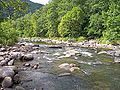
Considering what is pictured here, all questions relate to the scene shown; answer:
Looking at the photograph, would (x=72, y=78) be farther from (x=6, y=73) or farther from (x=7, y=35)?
(x=7, y=35)

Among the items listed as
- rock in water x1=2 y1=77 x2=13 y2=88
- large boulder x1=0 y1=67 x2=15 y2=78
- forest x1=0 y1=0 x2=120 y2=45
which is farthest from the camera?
forest x1=0 y1=0 x2=120 y2=45

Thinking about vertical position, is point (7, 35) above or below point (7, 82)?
above

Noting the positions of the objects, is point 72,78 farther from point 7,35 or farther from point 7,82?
point 7,35

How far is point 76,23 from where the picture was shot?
64250mm

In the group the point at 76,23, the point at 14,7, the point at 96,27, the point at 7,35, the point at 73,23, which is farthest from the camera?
the point at 73,23

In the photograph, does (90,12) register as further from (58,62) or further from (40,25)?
(58,62)

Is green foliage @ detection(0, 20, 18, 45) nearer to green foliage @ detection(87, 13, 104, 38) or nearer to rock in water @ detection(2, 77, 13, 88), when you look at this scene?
green foliage @ detection(87, 13, 104, 38)

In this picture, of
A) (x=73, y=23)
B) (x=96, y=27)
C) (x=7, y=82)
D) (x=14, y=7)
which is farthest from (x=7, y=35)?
(x=14, y=7)

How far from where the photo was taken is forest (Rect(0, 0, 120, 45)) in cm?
4106

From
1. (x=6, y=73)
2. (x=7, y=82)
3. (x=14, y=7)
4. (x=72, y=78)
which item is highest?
(x=14, y=7)

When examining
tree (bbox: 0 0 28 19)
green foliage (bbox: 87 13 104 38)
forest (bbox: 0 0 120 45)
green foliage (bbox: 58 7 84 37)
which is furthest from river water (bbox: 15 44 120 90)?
green foliage (bbox: 58 7 84 37)

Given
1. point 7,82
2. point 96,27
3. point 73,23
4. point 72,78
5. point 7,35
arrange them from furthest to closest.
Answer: point 73,23 < point 96,27 < point 7,35 < point 72,78 < point 7,82

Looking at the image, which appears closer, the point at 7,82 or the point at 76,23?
the point at 7,82

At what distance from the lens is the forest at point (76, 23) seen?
4106 centimetres
